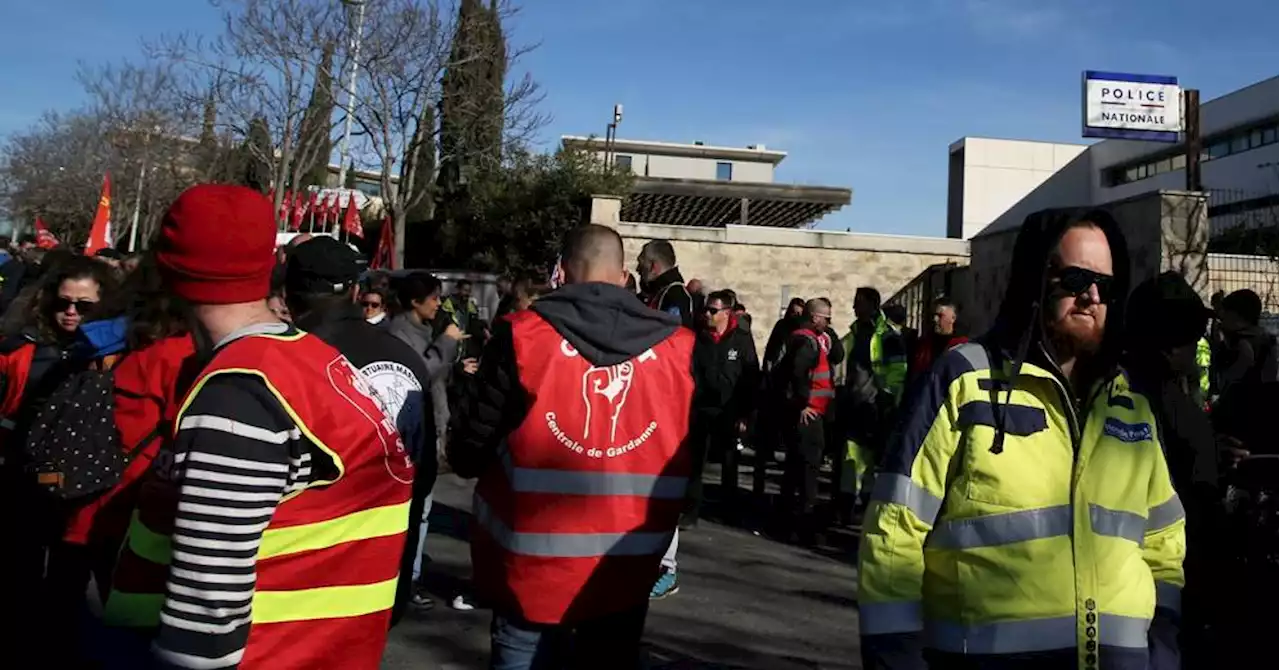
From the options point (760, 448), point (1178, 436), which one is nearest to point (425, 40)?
point (760, 448)

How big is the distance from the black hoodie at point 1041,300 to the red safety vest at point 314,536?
138cm

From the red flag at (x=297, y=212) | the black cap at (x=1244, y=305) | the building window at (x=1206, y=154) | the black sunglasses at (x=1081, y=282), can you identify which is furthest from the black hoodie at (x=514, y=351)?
the building window at (x=1206, y=154)

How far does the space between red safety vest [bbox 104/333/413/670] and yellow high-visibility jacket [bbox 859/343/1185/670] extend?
1052mm

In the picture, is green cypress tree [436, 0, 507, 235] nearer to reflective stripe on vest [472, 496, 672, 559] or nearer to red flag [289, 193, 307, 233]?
red flag [289, 193, 307, 233]

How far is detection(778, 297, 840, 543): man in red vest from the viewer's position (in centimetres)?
918

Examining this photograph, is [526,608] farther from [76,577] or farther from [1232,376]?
[1232,376]

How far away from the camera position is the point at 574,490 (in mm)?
3350

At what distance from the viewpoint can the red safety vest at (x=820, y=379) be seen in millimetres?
9227

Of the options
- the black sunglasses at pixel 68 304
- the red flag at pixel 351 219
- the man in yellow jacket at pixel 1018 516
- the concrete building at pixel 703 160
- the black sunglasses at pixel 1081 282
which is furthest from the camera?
the concrete building at pixel 703 160

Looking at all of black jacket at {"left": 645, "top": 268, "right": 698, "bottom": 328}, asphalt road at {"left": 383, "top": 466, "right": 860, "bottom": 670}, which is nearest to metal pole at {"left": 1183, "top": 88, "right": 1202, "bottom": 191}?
asphalt road at {"left": 383, "top": 466, "right": 860, "bottom": 670}

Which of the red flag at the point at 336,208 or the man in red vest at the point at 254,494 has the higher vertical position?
the red flag at the point at 336,208

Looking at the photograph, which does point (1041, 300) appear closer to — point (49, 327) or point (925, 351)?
point (49, 327)

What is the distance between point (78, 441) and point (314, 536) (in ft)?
7.04

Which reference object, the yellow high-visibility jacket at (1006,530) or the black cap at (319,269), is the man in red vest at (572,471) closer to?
the black cap at (319,269)
